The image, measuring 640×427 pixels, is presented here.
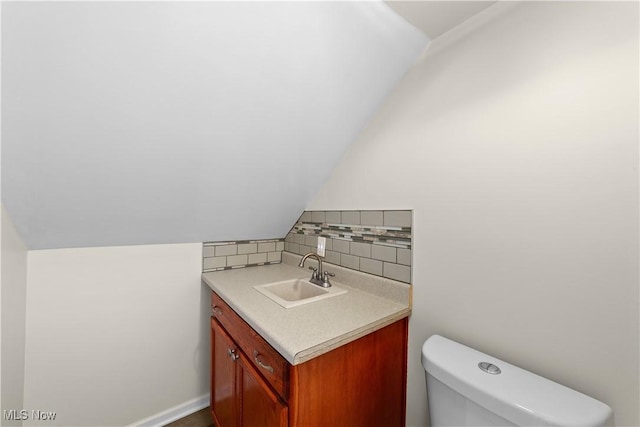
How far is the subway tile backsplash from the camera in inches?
52.7

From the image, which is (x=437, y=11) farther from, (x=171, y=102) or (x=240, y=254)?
(x=240, y=254)

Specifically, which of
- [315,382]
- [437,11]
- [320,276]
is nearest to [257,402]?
[315,382]

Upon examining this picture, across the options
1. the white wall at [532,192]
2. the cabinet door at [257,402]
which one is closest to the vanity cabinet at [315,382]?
the cabinet door at [257,402]

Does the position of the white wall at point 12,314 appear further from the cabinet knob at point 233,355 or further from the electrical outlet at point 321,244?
the electrical outlet at point 321,244

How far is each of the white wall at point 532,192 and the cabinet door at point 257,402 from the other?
65 cm

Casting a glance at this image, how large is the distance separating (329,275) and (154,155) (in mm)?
1133

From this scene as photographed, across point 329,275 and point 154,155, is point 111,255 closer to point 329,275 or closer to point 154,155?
point 154,155

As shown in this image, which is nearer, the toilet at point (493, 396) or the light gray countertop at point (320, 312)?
the toilet at point (493, 396)

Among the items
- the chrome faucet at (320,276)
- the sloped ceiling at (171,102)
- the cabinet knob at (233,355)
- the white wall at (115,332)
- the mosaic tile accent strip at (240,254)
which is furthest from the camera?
the mosaic tile accent strip at (240,254)

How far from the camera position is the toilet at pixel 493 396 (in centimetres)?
72

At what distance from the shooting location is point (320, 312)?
1.18 metres

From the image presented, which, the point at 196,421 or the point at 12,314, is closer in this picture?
the point at 12,314

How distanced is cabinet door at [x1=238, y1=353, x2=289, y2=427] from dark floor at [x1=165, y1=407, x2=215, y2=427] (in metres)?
0.72

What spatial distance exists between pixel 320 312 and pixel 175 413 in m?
1.42
